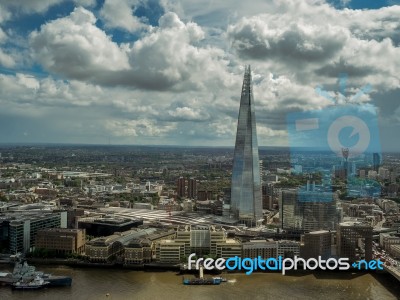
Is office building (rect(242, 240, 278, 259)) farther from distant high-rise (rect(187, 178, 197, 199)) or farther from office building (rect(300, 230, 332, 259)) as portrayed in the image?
distant high-rise (rect(187, 178, 197, 199))

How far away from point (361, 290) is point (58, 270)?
503 centimetres

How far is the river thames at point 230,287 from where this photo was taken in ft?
22.4

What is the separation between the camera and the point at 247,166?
510 inches

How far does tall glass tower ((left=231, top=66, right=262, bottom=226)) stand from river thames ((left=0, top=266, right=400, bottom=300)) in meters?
5.15

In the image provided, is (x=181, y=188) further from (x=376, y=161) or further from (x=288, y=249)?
(x=288, y=249)

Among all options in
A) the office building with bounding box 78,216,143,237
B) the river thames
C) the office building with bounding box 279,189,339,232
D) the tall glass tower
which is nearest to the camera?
the river thames

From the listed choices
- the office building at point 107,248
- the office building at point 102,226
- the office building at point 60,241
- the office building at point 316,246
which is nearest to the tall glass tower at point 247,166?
the office building at point 102,226

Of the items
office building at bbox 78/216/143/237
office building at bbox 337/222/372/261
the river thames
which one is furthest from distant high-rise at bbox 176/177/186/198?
the river thames

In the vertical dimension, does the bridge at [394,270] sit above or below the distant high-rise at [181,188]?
below

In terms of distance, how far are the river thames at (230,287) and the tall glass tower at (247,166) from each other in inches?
203

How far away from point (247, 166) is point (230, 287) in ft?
19.8

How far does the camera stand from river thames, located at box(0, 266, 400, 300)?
682 centimetres

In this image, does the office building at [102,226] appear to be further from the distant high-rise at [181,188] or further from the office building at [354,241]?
the distant high-rise at [181,188]

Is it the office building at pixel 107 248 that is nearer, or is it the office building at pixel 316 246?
the office building at pixel 316 246
